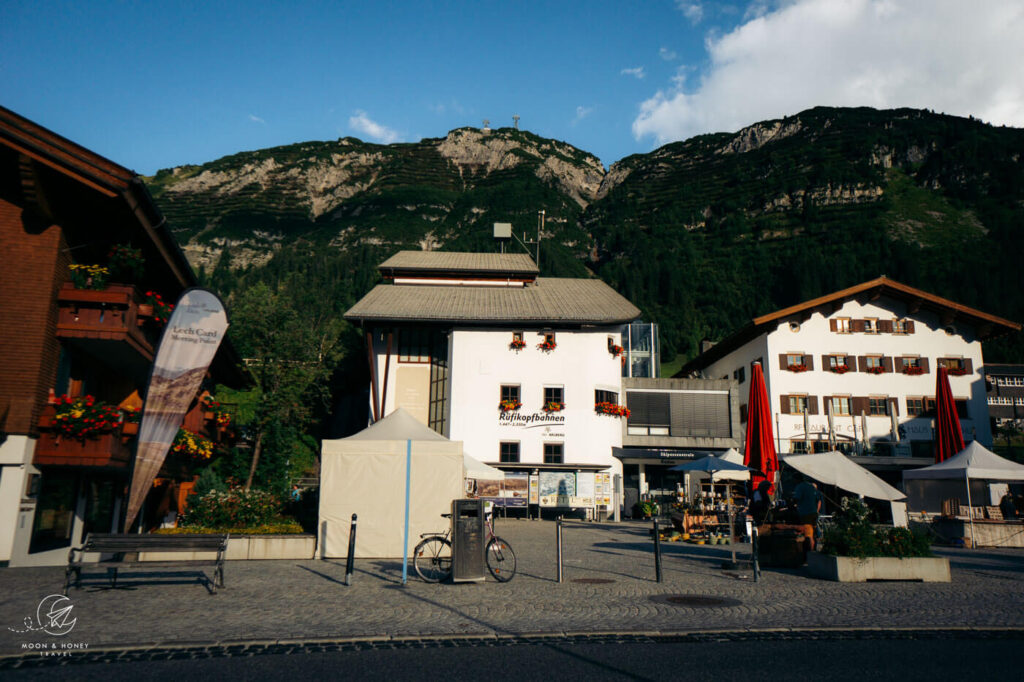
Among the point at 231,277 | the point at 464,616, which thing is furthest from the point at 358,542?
the point at 231,277

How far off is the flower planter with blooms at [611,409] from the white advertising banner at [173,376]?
76.8 ft

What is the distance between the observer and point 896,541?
1283cm

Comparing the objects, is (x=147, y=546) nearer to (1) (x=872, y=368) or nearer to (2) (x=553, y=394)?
(2) (x=553, y=394)

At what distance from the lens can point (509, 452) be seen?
33969 millimetres

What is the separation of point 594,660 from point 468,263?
38007 mm

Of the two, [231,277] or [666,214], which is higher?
[666,214]

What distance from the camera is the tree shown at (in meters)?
38.7

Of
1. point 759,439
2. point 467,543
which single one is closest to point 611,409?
point 759,439

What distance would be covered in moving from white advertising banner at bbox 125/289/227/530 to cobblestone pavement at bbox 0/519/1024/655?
2.03 meters

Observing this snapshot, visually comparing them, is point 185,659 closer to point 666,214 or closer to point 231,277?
point 231,277

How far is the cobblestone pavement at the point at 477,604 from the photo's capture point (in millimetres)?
8094

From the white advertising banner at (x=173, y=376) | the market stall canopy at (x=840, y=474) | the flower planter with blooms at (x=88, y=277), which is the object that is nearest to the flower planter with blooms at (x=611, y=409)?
the market stall canopy at (x=840, y=474)

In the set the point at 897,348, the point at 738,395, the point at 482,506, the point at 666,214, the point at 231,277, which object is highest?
the point at 666,214

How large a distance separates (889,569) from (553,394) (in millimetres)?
23003
